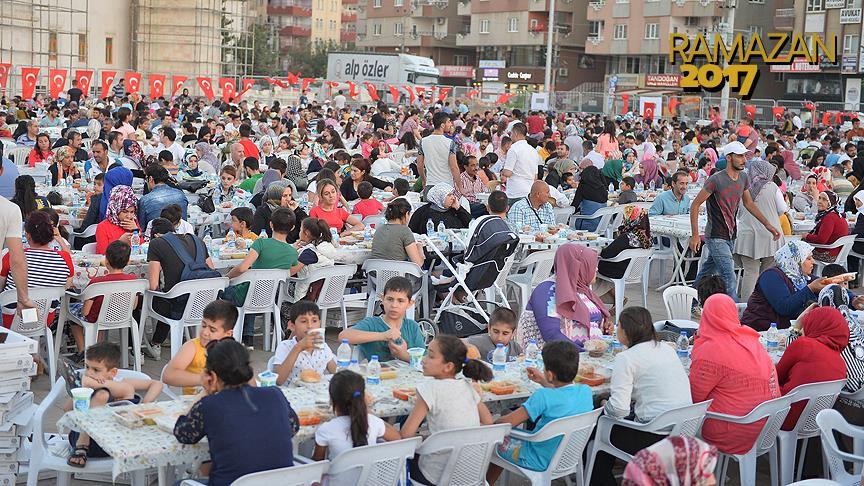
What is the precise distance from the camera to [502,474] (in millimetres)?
6582

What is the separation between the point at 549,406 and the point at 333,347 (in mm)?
4255

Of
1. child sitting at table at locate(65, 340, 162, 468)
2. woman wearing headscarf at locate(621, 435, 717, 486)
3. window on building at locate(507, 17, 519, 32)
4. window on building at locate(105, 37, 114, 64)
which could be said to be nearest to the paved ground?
child sitting at table at locate(65, 340, 162, 468)

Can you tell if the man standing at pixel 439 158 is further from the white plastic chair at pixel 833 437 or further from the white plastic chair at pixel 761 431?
the white plastic chair at pixel 833 437

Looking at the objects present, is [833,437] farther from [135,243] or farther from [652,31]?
[652,31]

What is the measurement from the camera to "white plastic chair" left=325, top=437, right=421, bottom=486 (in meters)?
5.18

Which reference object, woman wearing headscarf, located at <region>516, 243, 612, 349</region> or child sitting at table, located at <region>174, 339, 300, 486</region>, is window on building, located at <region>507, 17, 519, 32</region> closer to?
woman wearing headscarf, located at <region>516, 243, 612, 349</region>

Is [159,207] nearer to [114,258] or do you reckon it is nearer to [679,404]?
[114,258]

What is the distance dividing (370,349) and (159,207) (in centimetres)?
484

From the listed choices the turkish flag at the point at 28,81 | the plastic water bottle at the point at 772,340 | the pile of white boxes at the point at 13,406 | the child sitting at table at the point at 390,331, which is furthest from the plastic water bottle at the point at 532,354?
the turkish flag at the point at 28,81

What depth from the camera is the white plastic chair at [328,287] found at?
32.2 feet

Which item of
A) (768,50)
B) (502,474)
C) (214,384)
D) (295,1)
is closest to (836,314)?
(502,474)

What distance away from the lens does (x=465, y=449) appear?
5645mm

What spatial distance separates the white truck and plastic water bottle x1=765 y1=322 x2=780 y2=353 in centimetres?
5392

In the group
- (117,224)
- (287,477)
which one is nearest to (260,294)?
(117,224)
